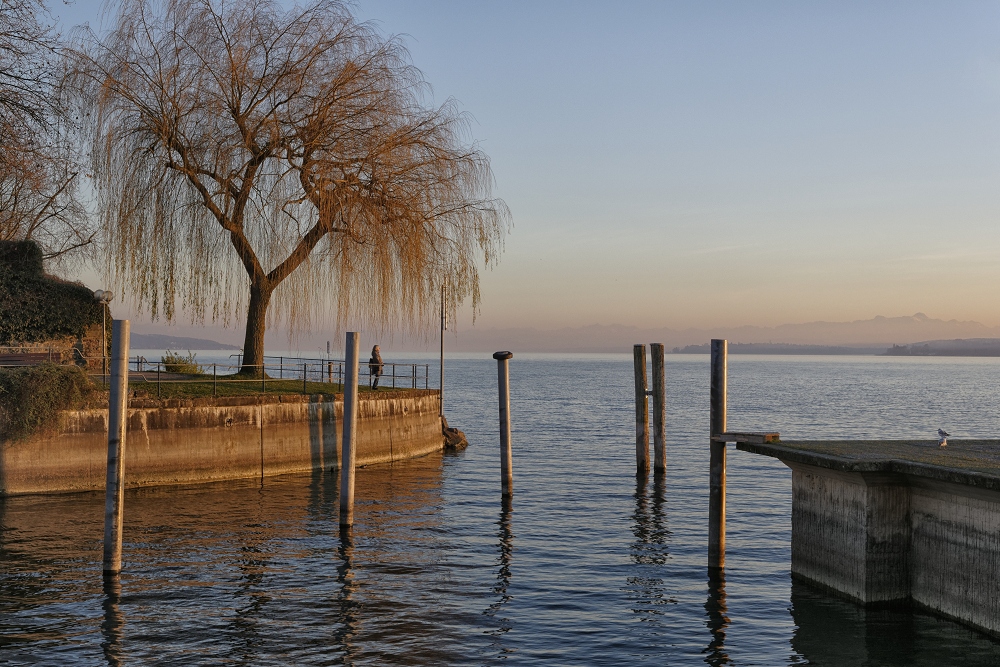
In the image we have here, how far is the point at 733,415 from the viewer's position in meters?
57.8

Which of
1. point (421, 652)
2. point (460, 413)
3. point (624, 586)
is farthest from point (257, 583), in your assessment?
point (460, 413)

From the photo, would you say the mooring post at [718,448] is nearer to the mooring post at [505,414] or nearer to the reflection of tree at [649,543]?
the reflection of tree at [649,543]

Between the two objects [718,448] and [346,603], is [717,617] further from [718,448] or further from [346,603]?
[346,603]

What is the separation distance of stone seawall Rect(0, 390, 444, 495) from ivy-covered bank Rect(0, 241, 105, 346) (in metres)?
8.10

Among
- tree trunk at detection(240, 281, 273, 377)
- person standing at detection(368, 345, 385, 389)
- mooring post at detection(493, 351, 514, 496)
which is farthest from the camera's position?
person standing at detection(368, 345, 385, 389)

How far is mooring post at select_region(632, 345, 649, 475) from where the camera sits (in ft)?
80.6

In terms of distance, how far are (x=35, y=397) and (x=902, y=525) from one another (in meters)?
16.5

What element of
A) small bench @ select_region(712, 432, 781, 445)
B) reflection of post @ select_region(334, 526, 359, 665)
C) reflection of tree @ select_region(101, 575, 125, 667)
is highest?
small bench @ select_region(712, 432, 781, 445)

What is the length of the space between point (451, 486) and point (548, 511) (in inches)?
180

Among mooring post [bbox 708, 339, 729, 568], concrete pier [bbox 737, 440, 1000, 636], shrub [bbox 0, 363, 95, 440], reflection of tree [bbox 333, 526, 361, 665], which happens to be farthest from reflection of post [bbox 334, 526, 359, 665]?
shrub [bbox 0, 363, 95, 440]

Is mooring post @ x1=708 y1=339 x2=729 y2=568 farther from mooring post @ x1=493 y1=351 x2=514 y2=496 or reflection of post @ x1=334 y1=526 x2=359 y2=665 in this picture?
mooring post @ x1=493 y1=351 x2=514 y2=496

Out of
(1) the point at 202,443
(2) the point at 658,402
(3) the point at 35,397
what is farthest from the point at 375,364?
(3) the point at 35,397

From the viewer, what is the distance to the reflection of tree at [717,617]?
35.0 ft

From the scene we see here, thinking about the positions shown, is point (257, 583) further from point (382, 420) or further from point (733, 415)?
point (733, 415)
